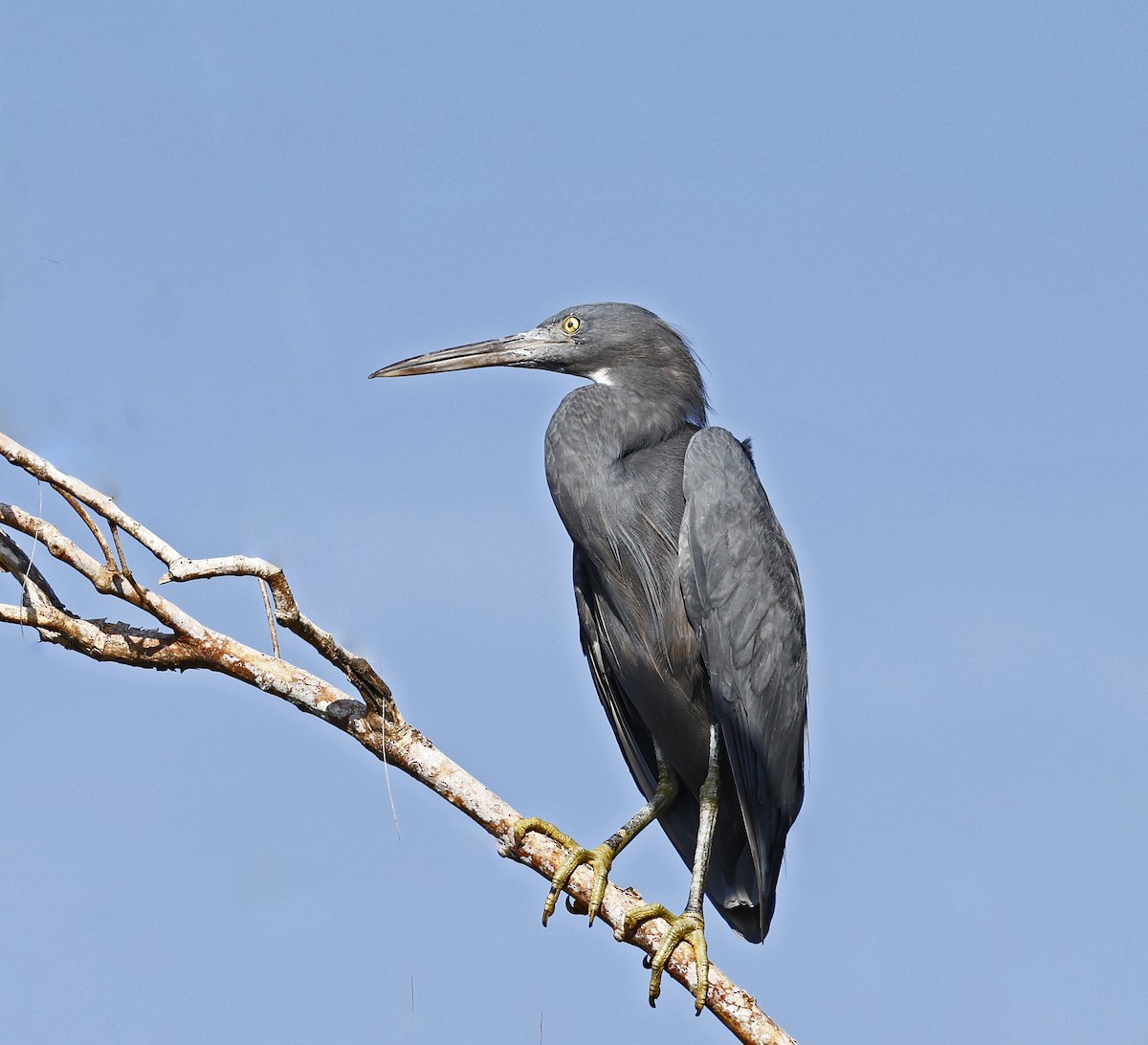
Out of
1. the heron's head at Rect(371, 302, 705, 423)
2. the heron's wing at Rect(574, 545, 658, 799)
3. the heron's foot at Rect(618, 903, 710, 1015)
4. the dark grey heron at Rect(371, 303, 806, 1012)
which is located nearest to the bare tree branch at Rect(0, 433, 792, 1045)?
the heron's foot at Rect(618, 903, 710, 1015)

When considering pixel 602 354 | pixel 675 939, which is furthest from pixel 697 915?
pixel 602 354

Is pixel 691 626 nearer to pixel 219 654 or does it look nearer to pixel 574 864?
pixel 574 864

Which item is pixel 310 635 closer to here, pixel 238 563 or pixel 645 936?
pixel 238 563

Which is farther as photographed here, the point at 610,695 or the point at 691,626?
the point at 610,695

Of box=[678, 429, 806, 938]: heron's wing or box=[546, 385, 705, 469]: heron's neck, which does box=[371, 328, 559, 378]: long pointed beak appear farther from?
box=[678, 429, 806, 938]: heron's wing

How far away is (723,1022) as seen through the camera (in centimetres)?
368

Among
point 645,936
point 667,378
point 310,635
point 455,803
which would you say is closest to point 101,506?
point 310,635

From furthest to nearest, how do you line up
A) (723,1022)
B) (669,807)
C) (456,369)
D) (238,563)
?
1. (456,369)
2. (669,807)
3. (723,1022)
4. (238,563)

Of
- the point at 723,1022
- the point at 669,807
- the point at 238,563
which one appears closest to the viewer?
the point at 238,563

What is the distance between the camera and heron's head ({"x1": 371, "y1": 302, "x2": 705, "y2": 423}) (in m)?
5.64

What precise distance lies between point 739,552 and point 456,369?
1640 mm

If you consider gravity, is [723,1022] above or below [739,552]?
below

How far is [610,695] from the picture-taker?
218 inches

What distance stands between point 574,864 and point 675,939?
0.42 metres
